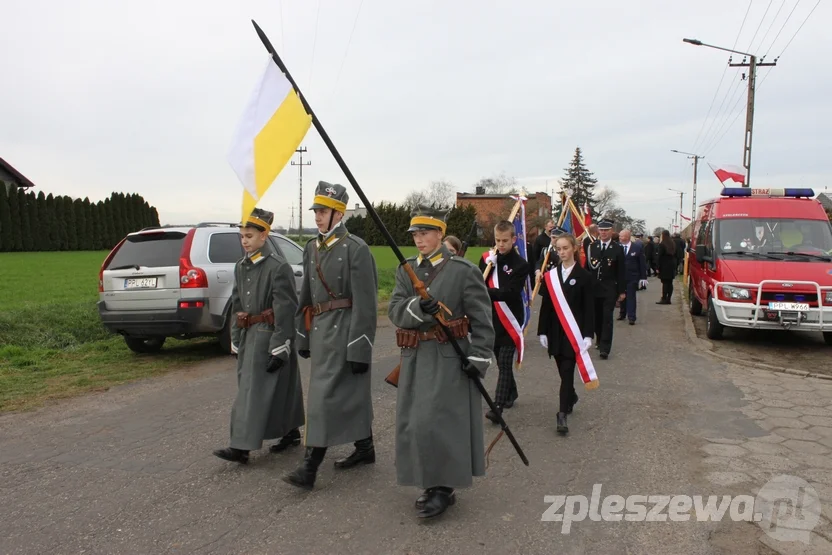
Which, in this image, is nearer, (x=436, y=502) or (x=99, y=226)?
(x=436, y=502)

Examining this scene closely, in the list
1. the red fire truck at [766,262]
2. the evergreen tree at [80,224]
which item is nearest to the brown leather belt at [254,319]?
the red fire truck at [766,262]

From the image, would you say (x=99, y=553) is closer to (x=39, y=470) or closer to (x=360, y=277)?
(x=39, y=470)

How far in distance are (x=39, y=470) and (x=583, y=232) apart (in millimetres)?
9145

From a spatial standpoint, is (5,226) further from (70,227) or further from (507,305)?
(507,305)

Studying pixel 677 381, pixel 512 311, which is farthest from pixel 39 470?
pixel 677 381

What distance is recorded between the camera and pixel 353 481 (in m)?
4.52

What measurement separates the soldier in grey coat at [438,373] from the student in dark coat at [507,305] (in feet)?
7.22

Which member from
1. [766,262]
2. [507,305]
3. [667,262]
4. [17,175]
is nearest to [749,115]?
[667,262]

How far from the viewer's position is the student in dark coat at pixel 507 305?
620 centimetres

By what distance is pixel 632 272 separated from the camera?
512 inches

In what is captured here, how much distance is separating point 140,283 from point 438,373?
5997mm

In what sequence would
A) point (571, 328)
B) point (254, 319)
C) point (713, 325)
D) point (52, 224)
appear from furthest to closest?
point (52, 224), point (713, 325), point (571, 328), point (254, 319)

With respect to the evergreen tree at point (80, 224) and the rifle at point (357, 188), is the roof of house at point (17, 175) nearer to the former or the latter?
the evergreen tree at point (80, 224)

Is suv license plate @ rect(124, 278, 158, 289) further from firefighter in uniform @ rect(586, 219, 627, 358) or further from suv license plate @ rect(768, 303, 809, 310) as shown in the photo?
suv license plate @ rect(768, 303, 809, 310)
